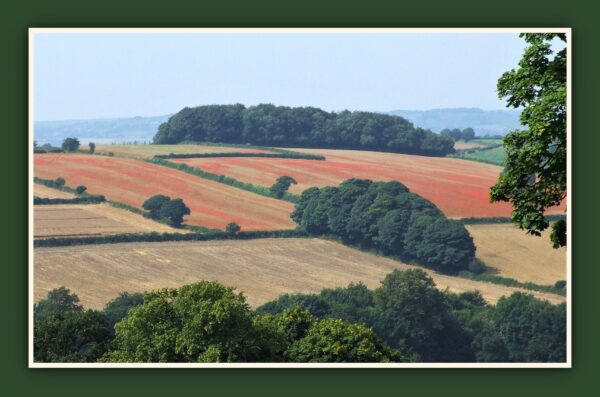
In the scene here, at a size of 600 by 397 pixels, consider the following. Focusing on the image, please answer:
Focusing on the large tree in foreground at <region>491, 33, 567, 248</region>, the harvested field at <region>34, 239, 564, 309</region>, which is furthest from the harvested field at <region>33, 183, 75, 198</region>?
the large tree in foreground at <region>491, 33, 567, 248</region>

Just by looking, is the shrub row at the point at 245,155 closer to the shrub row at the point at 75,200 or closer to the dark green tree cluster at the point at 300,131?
the dark green tree cluster at the point at 300,131

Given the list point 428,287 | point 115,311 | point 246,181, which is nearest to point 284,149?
point 246,181

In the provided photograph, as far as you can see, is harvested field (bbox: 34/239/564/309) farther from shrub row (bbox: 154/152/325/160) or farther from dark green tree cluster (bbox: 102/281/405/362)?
dark green tree cluster (bbox: 102/281/405/362)

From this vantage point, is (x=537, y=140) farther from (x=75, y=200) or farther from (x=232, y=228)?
(x=232, y=228)

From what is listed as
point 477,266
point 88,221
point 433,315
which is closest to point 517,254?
point 477,266
